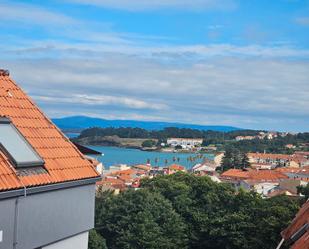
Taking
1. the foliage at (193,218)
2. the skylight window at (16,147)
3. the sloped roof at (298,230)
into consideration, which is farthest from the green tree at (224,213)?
the skylight window at (16,147)

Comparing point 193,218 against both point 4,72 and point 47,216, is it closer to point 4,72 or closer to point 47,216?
point 4,72

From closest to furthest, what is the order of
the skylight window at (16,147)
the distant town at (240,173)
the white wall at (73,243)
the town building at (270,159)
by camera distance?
the skylight window at (16,147)
the white wall at (73,243)
the distant town at (240,173)
the town building at (270,159)

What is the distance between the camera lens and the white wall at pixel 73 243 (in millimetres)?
6977

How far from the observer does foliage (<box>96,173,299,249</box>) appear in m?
34.0

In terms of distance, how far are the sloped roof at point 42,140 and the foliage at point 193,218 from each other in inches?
1026

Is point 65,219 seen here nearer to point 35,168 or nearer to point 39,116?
point 35,168

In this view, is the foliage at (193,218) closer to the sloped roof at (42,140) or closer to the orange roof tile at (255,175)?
the sloped roof at (42,140)

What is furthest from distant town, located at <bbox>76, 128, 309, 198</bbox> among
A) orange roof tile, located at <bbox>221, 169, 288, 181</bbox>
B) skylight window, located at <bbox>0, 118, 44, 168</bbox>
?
skylight window, located at <bbox>0, 118, 44, 168</bbox>

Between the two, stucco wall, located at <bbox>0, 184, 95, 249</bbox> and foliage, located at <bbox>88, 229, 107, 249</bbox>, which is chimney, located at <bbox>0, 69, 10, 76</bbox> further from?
foliage, located at <bbox>88, 229, 107, 249</bbox>

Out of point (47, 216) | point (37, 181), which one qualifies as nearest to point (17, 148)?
point (37, 181)

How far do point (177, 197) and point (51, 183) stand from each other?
36.3 meters

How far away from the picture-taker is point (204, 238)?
38.6 metres

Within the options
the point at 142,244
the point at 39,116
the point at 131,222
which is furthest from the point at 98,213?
the point at 39,116

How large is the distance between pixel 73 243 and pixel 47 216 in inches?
38.9
